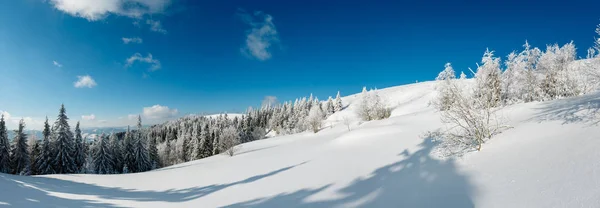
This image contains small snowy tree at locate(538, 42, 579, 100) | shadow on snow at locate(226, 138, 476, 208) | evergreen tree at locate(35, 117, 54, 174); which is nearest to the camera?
shadow on snow at locate(226, 138, 476, 208)

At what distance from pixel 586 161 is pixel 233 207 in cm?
1130

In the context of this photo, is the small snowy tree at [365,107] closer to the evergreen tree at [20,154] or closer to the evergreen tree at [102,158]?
the evergreen tree at [102,158]

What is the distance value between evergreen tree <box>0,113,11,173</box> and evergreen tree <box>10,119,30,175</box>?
1.10 metres

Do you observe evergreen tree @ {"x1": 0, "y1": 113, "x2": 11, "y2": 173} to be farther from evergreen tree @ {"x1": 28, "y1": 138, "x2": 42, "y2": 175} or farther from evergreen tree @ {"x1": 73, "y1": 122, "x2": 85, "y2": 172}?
evergreen tree @ {"x1": 73, "y1": 122, "x2": 85, "y2": 172}

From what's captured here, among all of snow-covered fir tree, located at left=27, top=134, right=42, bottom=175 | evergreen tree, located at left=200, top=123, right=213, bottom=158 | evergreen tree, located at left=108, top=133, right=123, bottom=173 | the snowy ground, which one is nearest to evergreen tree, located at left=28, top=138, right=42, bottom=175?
snow-covered fir tree, located at left=27, top=134, right=42, bottom=175

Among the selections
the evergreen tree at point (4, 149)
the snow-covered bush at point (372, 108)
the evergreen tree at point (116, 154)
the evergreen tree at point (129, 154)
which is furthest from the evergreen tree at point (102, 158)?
the snow-covered bush at point (372, 108)

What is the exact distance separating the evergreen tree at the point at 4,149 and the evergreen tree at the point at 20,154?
1103 millimetres

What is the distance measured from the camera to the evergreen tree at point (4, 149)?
1288 inches

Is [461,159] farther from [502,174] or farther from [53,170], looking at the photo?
[53,170]

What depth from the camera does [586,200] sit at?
482cm

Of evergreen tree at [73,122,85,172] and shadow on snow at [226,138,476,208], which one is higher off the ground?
evergreen tree at [73,122,85,172]

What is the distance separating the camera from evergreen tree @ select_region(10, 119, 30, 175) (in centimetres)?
3478

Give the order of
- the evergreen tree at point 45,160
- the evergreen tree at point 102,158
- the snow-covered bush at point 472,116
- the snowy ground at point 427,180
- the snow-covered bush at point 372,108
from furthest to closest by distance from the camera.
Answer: the snow-covered bush at point 372,108 < the evergreen tree at point 102,158 < the evergreen tree at point 45,160 < the snow-covered bush at point 472,116 < the snowy ground at point 427,180

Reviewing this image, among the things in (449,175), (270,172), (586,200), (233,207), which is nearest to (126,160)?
(270,172)
